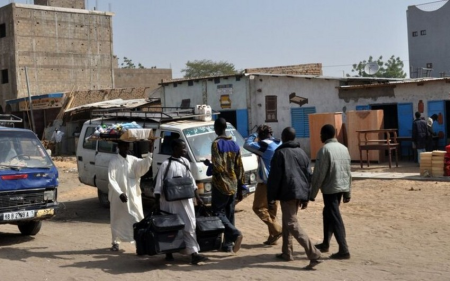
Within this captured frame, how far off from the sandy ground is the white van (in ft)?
2.93

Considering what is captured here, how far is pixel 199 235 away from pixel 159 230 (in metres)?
0.80

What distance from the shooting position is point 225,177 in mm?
8656

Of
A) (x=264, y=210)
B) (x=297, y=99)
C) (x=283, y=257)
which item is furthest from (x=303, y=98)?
(x=283, y=257)

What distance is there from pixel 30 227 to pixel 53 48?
3664 cm

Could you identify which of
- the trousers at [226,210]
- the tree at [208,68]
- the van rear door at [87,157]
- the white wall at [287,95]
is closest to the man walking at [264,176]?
the trousers at [226,210]

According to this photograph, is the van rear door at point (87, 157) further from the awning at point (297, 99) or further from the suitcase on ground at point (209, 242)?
the awning at point (297, 99)

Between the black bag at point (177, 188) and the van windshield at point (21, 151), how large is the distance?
3.41 meters

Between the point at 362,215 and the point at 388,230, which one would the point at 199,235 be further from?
the point at 362,215

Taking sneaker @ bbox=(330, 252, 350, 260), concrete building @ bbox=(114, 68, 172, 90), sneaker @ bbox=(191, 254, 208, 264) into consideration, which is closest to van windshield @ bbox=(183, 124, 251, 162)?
sneaker @ bbox=(191, 254, 208, 264)

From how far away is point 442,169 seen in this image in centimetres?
1636

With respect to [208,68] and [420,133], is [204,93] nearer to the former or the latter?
[420,133]

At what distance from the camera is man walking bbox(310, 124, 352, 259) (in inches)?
324

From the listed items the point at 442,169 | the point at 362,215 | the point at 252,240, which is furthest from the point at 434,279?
the point at 442,169

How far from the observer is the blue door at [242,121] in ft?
82.9
